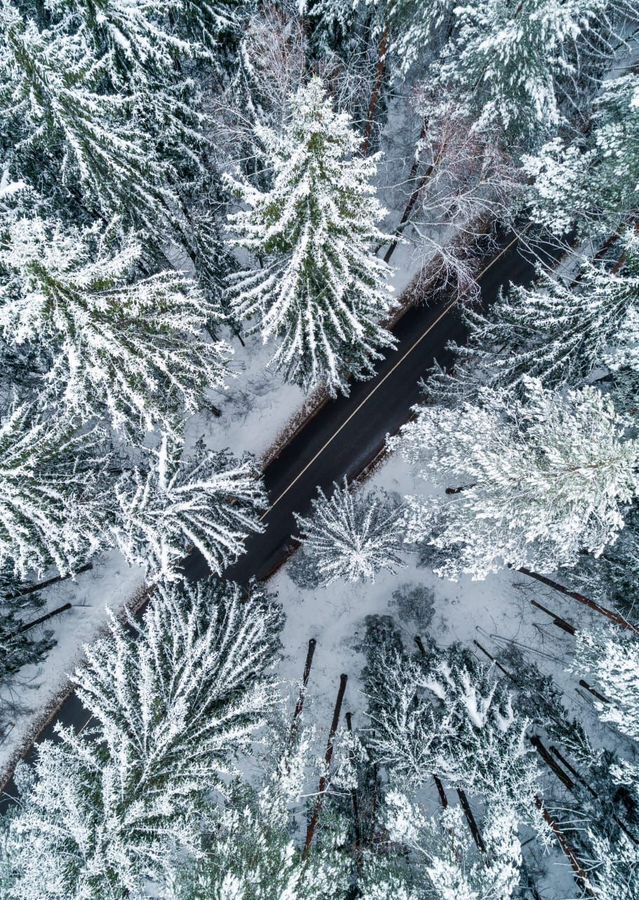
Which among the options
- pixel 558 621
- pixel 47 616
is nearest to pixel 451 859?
pixel 558 621

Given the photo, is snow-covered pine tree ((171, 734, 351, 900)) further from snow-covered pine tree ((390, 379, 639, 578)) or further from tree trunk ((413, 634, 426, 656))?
snow-covered pine tree ((390, 379, 639, 578))

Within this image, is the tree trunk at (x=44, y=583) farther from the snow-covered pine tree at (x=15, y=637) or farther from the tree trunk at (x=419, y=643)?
the tree trunk at (x=419, y=643)

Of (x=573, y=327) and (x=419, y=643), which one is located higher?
(x=573, y=327)

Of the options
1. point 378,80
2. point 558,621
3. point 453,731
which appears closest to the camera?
point 453,731

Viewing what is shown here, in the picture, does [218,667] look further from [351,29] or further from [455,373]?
[351,29]

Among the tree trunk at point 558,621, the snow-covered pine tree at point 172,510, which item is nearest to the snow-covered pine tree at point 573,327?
the tree trunk at point 558,621

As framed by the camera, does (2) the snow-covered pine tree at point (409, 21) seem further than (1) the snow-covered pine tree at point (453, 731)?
No

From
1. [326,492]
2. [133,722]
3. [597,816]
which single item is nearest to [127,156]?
[326,492]

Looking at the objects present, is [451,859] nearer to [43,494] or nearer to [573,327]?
[43,494]

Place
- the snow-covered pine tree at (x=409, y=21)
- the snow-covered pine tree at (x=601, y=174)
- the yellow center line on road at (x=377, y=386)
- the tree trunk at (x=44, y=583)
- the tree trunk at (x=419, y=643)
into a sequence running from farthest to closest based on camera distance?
the yellow center line on road at (x=377, y=386), the tree trunk at (x=419, y=643), the tree trunk at (x=44, y=583), the snow-covered pine tree at (x=409, y=21), the snow-covered pine tree at (x=601, y=174)
